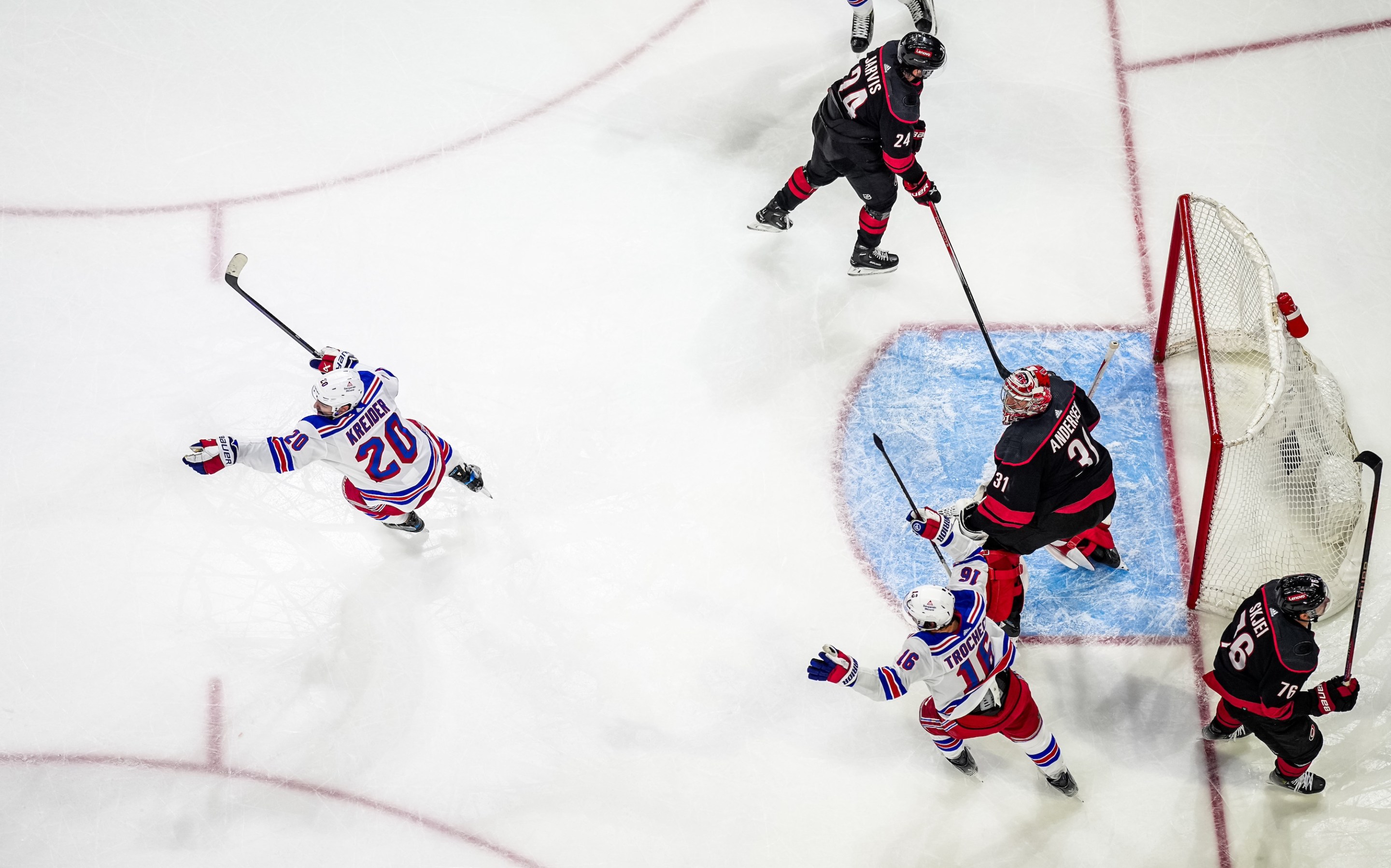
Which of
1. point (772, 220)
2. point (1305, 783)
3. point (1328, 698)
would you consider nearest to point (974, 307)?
point (772, 220)

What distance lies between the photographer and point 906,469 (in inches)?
163

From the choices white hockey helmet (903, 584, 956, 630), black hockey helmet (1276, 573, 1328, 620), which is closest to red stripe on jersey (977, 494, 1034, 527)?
white hockey helmet (903, 584, 956, 630)

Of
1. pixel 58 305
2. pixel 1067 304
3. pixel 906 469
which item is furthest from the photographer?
pixel 58 305

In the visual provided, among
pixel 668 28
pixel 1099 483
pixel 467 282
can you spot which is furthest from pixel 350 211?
pixel 1099 483

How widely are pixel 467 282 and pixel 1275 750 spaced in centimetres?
330

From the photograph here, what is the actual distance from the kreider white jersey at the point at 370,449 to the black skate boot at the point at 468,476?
161 mm

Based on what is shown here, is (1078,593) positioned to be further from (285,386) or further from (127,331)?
(127,331)

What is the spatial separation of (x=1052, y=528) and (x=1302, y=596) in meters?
0.71

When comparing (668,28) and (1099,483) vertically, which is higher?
(668,28)

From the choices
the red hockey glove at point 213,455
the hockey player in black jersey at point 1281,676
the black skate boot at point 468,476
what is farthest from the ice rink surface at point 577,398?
the red hockey glove at point 213,455

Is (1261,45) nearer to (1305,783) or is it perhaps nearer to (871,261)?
(871,261)

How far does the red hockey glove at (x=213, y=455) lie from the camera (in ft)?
11.3

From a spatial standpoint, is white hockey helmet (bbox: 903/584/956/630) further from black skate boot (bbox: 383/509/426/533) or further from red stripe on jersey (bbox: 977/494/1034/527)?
black skate boot (bbox: 383/509/426/533)

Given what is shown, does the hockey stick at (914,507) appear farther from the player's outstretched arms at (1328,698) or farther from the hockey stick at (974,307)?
the player's outstretched arms at (1328,698)
